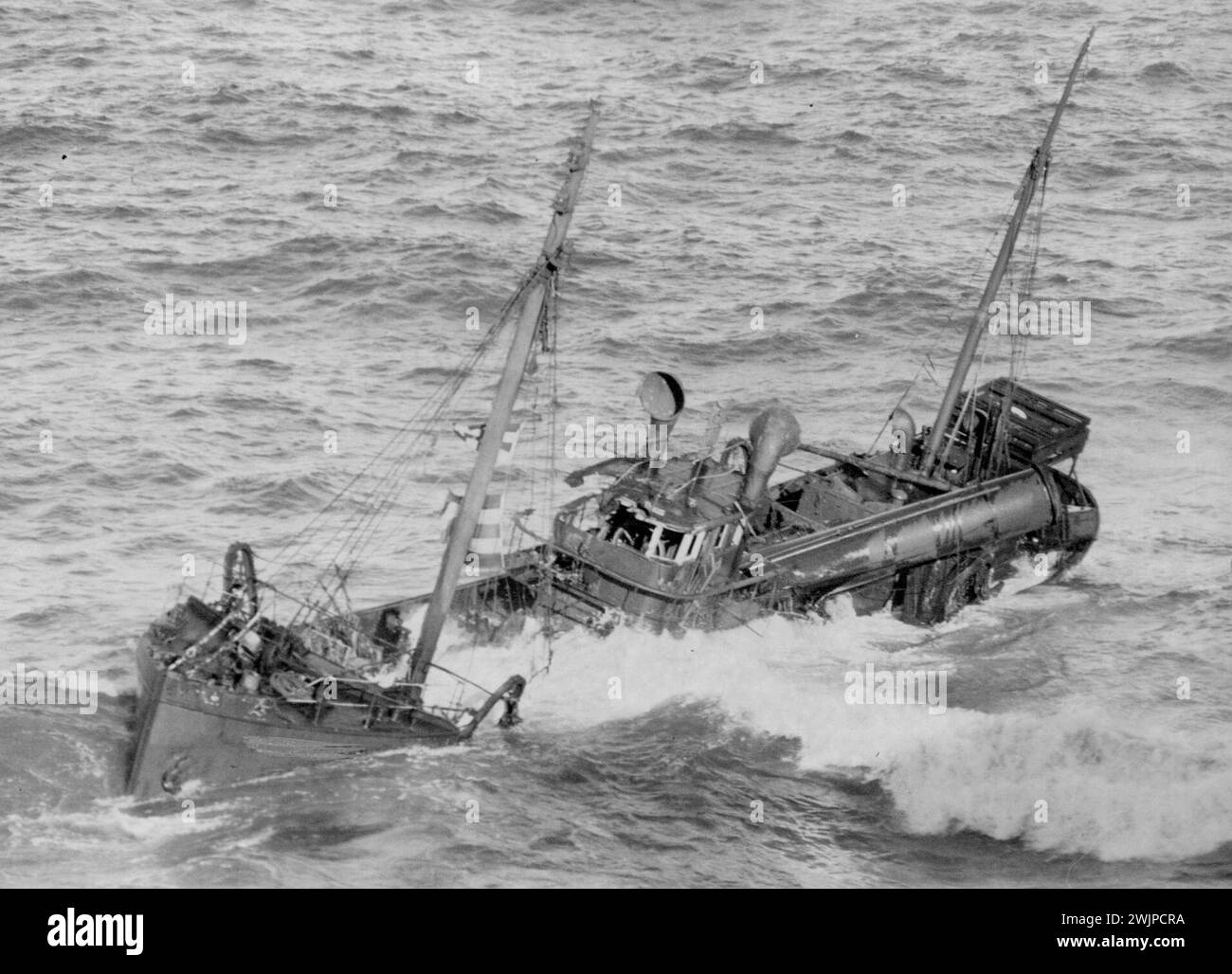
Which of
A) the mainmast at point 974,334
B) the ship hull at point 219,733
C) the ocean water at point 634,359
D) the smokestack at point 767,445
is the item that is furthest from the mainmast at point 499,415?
the mainmast at point 974,334

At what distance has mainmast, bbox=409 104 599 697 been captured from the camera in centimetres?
2978

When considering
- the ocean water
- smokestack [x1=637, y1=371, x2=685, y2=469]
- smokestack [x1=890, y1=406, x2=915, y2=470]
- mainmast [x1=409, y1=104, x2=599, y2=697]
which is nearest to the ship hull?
the ocean water

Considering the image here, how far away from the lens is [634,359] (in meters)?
48.2

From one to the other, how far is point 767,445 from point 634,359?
44.4 feet

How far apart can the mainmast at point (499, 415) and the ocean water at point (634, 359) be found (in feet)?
7.11

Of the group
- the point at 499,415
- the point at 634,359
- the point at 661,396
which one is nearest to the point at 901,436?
the point at 661,396

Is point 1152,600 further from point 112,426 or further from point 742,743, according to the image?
point 112,426

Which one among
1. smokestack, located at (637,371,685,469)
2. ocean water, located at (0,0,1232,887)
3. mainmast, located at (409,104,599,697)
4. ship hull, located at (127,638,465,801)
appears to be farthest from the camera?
smokestack, located at (637,371,685,469)

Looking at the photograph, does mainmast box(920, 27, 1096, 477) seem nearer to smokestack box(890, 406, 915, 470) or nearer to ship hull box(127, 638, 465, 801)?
smokestack box(890, 406, 915, 470)

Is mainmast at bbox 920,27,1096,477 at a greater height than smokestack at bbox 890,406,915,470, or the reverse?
mainmast at bbox 920,27,1096,477

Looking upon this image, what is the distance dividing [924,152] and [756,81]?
8147mm

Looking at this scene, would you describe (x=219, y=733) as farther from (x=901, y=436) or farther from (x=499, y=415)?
(x=901, y=436)

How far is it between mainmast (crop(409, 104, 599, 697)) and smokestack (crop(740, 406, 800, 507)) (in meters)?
6.56
